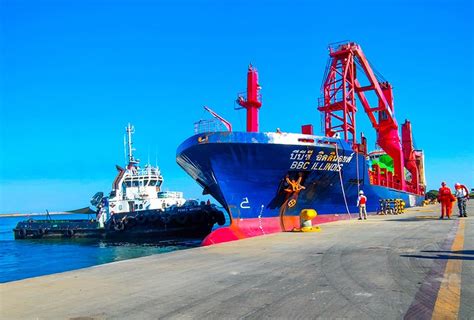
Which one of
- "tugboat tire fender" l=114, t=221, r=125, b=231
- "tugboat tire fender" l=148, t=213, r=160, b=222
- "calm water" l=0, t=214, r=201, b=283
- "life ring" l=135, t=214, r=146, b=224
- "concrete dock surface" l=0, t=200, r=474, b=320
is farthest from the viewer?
"tugboat tire fender" l=114, t=221, r=125, b=231

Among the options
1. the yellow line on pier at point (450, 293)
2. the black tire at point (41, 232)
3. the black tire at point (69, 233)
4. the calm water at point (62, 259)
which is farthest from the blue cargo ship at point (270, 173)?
the black tire at point (41, 232)

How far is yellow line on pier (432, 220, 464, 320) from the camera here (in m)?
4.06

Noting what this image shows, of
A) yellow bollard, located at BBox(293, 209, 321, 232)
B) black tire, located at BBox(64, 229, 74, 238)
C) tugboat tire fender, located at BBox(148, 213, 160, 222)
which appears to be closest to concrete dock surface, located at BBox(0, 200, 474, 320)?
yellow bollard, located at BBox(293, 209, 321, 232)

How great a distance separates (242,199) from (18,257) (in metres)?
17.2

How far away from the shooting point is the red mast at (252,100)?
1991 cm

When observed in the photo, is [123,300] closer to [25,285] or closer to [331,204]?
[25,285]

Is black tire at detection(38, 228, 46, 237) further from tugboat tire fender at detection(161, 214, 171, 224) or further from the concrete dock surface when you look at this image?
the concrete dock surface

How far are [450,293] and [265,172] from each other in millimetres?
12178

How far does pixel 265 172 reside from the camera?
16.8 m

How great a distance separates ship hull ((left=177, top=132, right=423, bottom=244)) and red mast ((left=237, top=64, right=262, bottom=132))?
145 inches

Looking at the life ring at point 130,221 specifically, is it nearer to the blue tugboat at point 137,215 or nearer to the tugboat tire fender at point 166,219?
the blue tugboat at point 137,215

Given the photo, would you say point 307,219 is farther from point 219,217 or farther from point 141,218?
point 141,218

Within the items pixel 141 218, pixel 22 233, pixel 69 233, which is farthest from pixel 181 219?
pixel 22 233

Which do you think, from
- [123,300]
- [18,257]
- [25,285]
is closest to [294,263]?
[123,300]
